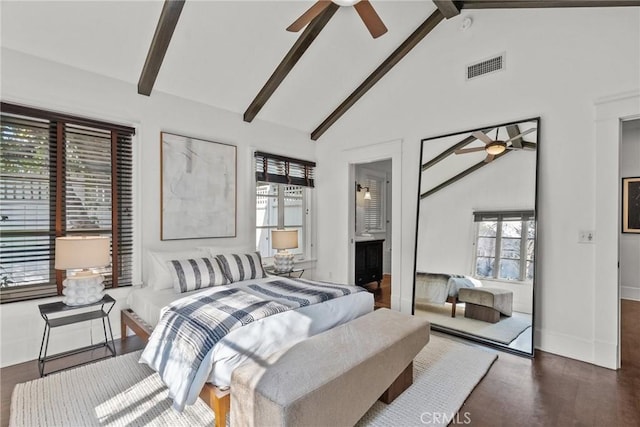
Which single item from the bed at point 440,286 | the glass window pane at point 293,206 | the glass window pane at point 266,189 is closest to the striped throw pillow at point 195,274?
the glass window pane at point 266,189

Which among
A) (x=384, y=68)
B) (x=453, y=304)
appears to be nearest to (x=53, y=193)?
(x=384, y=68)

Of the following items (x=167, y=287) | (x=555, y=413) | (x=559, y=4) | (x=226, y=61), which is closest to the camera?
(x=555, y=413)

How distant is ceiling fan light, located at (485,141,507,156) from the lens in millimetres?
3412

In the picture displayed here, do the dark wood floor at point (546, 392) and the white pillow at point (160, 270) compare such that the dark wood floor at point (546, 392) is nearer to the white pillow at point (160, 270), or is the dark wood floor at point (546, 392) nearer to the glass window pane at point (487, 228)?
the white pillow at point (160, 270)

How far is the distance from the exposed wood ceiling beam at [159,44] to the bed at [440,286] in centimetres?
379

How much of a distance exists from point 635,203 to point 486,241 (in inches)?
135

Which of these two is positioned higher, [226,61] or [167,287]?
[226,61]

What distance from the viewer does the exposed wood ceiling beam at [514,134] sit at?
10.9ft

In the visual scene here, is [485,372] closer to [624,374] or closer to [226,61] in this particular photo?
[624,374]

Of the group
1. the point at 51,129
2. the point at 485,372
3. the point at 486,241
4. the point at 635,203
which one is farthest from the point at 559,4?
the point at 51,129

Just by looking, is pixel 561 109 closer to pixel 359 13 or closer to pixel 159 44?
pixel 359 13

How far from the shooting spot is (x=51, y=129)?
9.86 ft

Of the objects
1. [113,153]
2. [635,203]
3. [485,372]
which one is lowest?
[485,372]

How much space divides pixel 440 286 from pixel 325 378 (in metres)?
2.60
